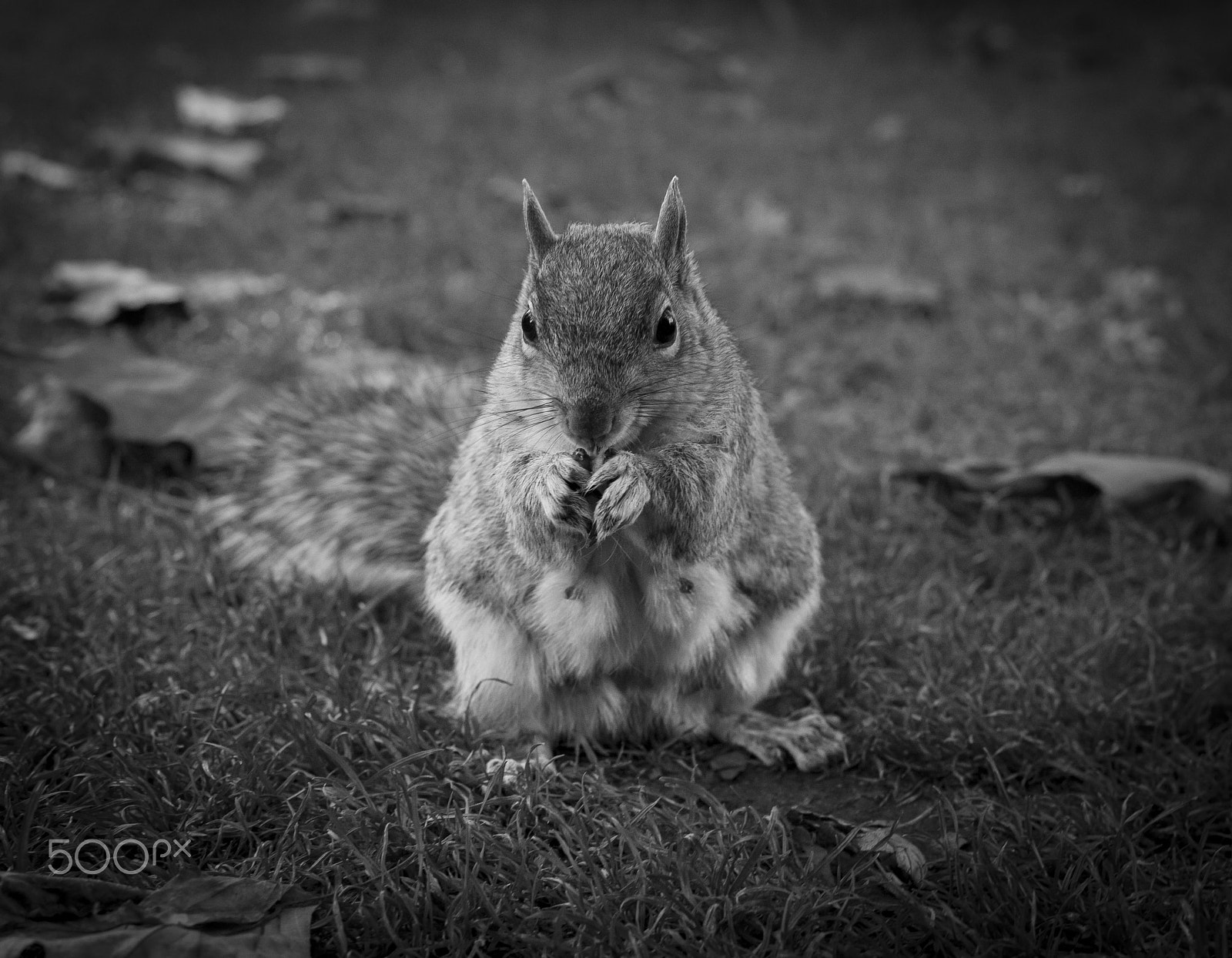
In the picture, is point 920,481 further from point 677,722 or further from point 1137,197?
point 1137,197

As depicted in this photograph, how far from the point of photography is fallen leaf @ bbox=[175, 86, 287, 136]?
6.51 meters

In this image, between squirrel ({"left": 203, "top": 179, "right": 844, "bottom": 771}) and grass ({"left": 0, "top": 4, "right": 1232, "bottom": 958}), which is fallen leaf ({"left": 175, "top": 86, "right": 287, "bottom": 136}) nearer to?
grass ({"left": 0, "top": 4, "right": 1232, "bottom": 958})

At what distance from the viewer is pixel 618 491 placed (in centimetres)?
185

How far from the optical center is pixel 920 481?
336 cm

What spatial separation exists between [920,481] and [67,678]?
91.8 inches

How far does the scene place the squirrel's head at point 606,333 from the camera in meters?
1.86

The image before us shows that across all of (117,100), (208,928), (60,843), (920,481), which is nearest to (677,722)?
(208,928)

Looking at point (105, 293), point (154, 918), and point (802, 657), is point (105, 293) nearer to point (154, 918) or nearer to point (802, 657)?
point (802, 657)

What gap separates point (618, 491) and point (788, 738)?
2.51 ft

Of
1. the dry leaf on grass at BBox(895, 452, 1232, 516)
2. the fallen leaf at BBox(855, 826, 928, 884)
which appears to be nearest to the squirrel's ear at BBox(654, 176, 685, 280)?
the fallen leaf at BBox(855, 826, 928, 884)

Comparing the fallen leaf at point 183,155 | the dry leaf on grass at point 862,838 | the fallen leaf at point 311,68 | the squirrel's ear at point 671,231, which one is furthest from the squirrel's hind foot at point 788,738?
the fallen leaf at point 311,68

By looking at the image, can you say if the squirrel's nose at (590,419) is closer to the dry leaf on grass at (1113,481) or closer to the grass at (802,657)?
the grass at (802,657)

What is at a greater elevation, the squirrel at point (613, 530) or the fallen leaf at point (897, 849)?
the squirrel at point (613, 530)

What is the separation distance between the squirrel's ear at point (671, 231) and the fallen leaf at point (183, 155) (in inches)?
178
